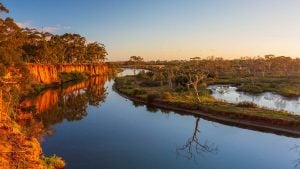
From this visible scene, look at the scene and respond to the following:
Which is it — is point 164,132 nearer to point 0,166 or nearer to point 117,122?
point 117,122

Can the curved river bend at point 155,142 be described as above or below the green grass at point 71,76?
below

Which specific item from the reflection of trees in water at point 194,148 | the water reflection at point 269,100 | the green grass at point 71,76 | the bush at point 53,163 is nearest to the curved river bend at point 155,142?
the reflection of trees in water at point 194,148

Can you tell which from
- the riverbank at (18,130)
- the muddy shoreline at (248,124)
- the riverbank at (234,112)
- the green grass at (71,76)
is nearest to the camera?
the riverbank at (18,130)

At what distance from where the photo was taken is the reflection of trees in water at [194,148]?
104 ft

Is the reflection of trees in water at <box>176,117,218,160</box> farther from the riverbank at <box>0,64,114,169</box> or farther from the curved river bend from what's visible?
the riverbank at <box>0,64,114,169</box>

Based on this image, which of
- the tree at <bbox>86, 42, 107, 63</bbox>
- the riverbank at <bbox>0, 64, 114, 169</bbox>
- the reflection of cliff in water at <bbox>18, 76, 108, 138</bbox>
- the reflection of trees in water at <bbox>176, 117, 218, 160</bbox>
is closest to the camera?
the riverbank at <bbox>0, 64, 114, 169</bbox>

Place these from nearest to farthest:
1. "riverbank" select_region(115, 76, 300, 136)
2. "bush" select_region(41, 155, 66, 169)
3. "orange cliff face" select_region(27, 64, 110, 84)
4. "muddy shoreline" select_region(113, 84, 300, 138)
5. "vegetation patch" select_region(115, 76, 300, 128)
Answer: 1. "bush" select_region(41, 155, 66, 169)
2. "muddy shoreline" select_region(113, 84, 300, 138)
3. "riverbank" select_region(115, 76, 300, 136)
4. "vegetation patch" select_region(115, 76, 300, 128)
5. "orange cliff face" select_region(27, 64, 110, 84)

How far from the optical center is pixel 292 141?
34.4 meters

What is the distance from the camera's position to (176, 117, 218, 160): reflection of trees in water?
3164 centimetres

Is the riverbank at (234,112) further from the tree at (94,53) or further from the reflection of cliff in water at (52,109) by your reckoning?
the tree at (94,53)

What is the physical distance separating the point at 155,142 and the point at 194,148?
4.23 meters

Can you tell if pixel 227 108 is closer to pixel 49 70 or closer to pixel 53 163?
pixel 53 163

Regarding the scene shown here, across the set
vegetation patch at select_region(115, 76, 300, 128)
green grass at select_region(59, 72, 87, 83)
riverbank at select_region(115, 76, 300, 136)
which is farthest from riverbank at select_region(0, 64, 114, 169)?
green grass at select_region(59, 72, 87, 83)

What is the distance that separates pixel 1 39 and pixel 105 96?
36.7m
